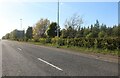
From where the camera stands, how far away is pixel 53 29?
240 ft

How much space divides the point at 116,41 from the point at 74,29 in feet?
164

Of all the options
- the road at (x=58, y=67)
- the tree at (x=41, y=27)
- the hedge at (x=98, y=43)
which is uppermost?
the tree at (x=41, y=27)

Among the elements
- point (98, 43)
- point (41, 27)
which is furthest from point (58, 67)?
point (41, 27)

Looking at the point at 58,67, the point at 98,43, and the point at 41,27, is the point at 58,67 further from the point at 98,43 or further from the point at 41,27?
the point at 41,27

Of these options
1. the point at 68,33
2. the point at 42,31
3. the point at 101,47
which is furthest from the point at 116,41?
the point at 42,31

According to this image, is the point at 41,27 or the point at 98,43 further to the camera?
the point at 41,27

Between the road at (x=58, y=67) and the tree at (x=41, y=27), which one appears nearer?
the road at (x=58, y=67)

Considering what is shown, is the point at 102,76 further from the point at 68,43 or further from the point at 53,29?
the point at 53,29

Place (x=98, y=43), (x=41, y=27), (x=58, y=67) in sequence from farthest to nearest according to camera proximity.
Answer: (x=41, y=27) → (x=98, y=43) → (x=58, y=67)

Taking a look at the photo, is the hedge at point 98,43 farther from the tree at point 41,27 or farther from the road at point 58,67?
the tree at point 41,27

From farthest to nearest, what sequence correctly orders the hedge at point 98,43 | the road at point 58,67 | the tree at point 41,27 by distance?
the tree at point 41,27, the hedge at point 98,43, the road at point 58,67

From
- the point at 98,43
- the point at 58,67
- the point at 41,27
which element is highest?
the point at 41,27

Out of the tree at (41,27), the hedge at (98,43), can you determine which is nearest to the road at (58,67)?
the hedge at (98,43)

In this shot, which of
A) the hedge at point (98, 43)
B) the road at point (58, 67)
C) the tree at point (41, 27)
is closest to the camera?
the road at point (58, 67)
